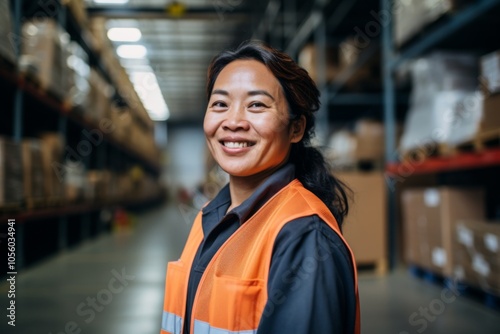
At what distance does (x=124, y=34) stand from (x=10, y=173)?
8.90m

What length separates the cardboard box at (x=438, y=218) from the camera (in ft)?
13.6

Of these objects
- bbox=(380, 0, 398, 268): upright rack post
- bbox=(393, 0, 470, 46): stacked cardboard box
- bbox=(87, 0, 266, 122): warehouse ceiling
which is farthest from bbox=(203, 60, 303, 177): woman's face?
bbox=(380, 0, 398, 268): upright rack post

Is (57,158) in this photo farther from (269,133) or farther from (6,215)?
(269,133)

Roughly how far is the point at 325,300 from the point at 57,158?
5.59 meters

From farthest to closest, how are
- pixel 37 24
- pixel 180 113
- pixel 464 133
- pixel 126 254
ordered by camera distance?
pixel 180 113, pixel 126 254, pixel 37 24, pixel 464 133

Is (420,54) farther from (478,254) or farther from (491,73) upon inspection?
(478,254)

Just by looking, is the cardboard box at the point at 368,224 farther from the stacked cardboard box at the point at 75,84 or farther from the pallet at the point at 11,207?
the stacked cardboard box at the point at 75,84

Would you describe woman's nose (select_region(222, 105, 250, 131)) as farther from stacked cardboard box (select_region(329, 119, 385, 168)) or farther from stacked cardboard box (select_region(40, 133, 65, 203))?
stacked cardboard box (select_region(329, 119, 385, 168))

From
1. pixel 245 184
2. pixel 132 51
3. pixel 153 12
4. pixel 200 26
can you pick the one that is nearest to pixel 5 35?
pixel 245 184

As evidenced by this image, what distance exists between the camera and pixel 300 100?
1435mm

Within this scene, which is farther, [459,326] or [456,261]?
[456,261]

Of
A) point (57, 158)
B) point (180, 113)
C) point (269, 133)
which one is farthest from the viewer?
point (180, 113)

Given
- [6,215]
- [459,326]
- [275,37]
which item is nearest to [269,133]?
[459,326]

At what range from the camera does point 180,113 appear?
94.7 ft
